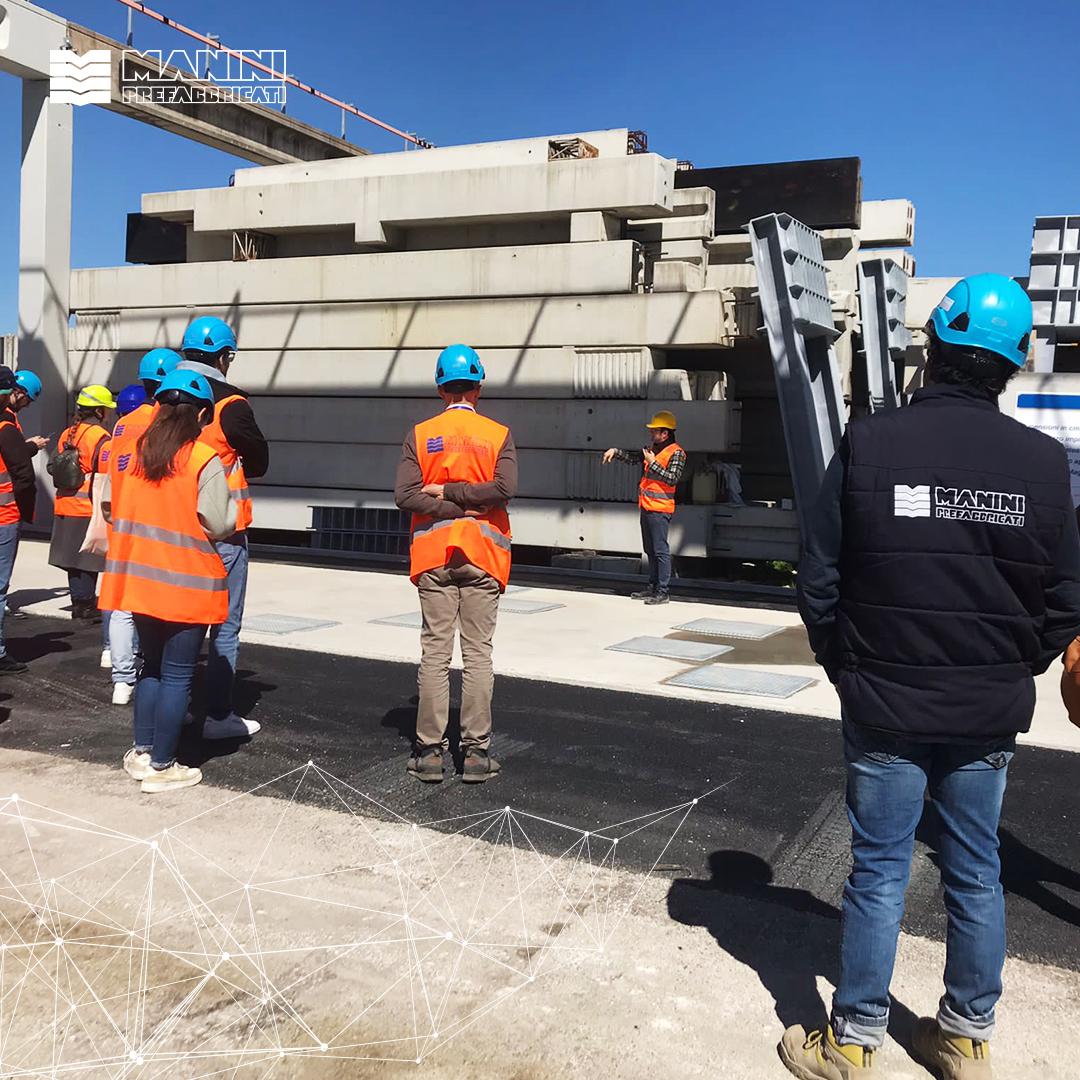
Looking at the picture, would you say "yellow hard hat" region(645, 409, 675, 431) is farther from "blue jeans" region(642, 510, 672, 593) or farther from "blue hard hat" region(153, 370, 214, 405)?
"blue hard hat" region(153, 370, 214, 405)

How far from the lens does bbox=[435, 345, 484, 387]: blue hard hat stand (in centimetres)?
517

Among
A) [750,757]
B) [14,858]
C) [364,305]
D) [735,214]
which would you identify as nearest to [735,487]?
[735,214]

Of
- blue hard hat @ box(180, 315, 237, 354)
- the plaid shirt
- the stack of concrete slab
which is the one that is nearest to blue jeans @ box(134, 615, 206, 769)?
blue hard hat @ box(180, 315, 237, 354)

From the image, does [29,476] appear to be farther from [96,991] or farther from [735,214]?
[735,214]

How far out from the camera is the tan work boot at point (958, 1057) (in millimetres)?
2719

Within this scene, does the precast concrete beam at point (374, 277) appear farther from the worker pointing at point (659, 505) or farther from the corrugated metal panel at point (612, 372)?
the worker pointing at point (659, 505)

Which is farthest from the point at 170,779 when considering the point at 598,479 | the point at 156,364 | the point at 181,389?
the point at 598,479

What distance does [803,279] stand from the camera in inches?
380

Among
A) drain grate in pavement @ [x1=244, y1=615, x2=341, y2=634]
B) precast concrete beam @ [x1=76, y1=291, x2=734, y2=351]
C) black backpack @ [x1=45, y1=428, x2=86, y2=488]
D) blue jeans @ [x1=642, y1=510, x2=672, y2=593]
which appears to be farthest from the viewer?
precast concrete beam @ [x1=76, y1=291, x2=734, y2=351]

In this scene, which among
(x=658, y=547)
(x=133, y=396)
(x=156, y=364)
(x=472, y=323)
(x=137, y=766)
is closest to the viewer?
(x=137, y=766)

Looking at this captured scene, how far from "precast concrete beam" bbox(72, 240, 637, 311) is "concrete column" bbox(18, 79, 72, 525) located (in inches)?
21.7

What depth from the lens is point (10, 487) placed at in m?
7.29

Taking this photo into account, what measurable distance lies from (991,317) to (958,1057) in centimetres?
184
